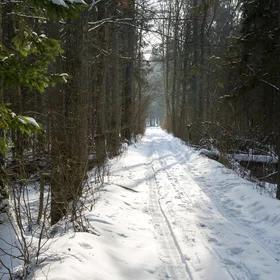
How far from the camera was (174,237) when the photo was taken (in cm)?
611

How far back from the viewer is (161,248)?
5652mm

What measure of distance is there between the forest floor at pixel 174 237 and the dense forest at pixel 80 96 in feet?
1.45

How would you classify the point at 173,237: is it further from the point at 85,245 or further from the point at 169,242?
the point at 85,245

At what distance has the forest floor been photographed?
468cm

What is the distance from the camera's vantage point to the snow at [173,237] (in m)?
4.68

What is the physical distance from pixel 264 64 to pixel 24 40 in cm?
935

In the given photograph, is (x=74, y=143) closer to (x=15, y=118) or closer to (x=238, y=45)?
(x=15, y=118)

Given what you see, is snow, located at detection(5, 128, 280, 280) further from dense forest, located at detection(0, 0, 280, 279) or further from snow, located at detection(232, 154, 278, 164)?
snow, located at detection(232, 154, 278, 164)

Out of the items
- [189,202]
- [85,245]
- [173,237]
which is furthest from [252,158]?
[85,245]

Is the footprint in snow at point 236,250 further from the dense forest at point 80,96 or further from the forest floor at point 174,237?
the dense forest at point 80,96

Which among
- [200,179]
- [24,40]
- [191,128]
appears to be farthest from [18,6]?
[191,128]

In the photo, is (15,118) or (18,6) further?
(18,6)

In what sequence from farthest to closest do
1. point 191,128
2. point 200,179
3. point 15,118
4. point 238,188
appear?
point 191,128
point 200,179
point 238,188
point 15,118

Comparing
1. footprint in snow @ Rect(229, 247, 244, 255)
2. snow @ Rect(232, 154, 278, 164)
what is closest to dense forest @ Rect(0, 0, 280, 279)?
snow @ Rect(232, 154, 278, 164)
